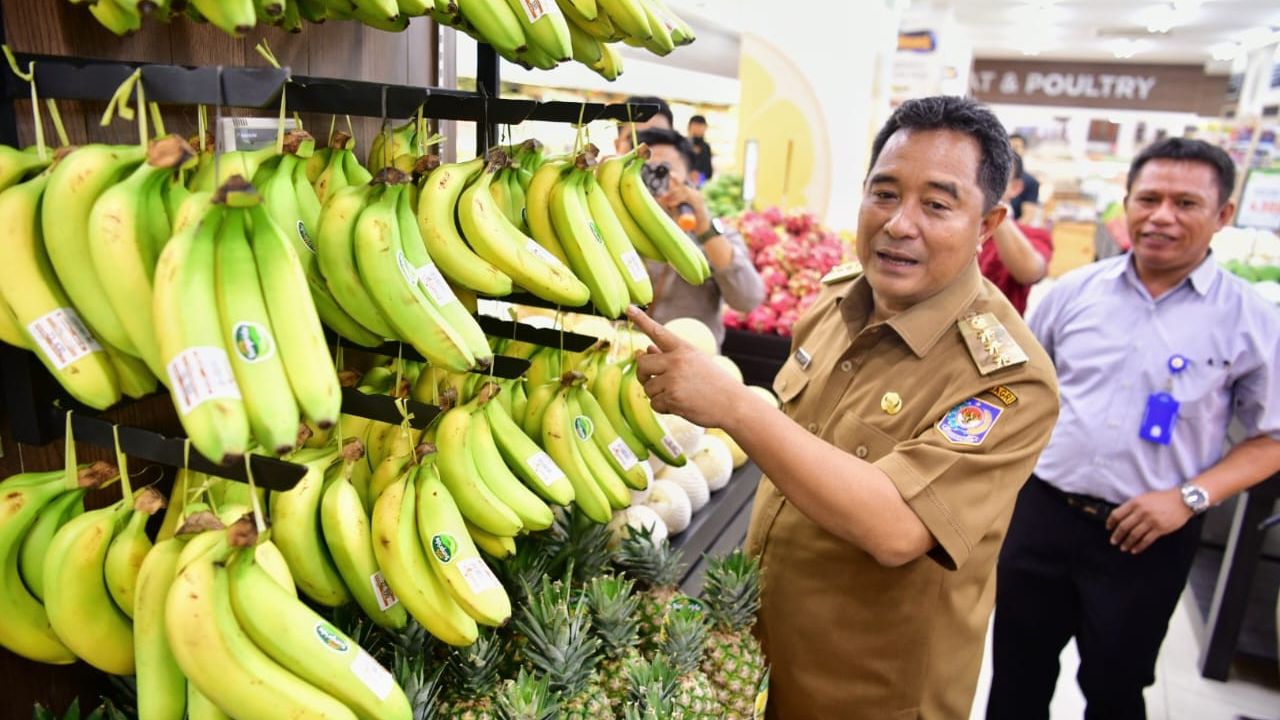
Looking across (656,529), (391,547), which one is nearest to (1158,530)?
(656,529)

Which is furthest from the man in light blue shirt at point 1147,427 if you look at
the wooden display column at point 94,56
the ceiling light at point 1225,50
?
the ceiling light at point 1225,50

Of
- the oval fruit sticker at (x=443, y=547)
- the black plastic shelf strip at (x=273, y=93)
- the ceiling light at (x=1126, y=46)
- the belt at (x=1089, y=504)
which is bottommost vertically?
the belt at (x=1089, y=504)

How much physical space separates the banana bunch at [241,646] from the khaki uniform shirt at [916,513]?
970mm

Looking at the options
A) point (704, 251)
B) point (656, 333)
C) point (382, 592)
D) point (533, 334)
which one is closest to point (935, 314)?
point (656, 333)

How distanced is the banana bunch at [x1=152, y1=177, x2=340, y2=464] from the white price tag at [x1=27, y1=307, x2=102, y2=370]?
0.57 feet

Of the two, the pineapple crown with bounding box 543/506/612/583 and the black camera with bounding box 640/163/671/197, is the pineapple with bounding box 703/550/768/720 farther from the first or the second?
the black camera with bounding box 640/163/671/197

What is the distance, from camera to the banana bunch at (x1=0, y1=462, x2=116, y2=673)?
1.00 metres

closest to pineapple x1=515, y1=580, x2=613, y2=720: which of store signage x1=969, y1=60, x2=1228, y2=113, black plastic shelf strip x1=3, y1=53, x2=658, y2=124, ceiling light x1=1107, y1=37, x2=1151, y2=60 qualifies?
black plastic shelf strip x1=3, y1=53, x2=658, y2=124

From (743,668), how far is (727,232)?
90.7 inches

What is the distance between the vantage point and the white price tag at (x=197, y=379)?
0.83 metres

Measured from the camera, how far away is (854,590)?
170 cm

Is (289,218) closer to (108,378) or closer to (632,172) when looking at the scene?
(108,378)

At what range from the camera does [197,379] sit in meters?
0.83

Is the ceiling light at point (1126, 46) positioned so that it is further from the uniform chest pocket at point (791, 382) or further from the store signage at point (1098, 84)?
the uniform chest pocket at point (791, 382)
